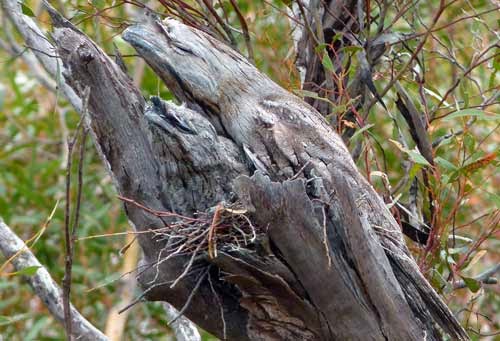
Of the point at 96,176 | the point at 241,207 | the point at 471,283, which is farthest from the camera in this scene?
the point at 96,176

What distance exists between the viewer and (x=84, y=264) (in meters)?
3.72

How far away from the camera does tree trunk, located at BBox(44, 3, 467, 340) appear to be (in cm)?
159

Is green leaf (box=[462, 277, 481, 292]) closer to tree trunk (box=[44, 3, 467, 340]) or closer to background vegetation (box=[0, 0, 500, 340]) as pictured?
tree trunk (box=[44, 3, 467, 340])

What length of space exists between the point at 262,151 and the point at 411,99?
587mm

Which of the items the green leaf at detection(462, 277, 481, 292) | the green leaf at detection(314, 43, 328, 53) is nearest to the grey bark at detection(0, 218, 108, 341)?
the green leaf at detection(314, 43, 328, 53)

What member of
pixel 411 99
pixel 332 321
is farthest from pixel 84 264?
pixel 332 321

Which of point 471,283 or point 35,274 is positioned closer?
point 471,283

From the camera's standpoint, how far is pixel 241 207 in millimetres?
1622

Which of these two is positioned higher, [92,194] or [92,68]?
[92,68]

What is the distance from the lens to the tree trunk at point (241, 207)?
159 cm

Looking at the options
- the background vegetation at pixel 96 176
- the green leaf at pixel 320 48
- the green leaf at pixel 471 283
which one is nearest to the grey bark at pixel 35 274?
the background vegetation at pixel 96 176

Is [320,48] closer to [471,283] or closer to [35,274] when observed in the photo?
[471,283]

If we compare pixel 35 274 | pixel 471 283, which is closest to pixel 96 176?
pixel 35 274

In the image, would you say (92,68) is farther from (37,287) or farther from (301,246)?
(37,287)
